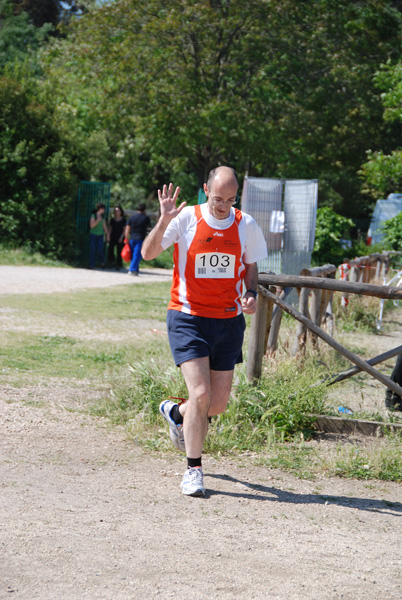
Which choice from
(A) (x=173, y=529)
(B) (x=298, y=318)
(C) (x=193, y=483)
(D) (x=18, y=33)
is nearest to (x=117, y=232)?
(B) (x=298, y=318)

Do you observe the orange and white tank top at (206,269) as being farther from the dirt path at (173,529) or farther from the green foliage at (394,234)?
the green foliage at (394,234)

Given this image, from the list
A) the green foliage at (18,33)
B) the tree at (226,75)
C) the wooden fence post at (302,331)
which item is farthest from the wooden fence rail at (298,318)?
the green foliage at (18,33)

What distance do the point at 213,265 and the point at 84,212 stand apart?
17635 mm

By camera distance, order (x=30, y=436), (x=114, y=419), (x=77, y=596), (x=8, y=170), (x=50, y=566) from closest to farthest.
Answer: (x=77, y=596)
(x=50, y=566)
(x=30, y=436)
(x=114, y=419)
(x=8, y=170)

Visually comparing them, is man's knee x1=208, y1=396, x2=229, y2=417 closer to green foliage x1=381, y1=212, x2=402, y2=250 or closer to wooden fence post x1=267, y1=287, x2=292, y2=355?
wooden fence post x1=267, y1=287, x2=292, y2=355

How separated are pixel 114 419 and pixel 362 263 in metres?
9.41

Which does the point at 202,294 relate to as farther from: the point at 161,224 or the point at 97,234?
the point at 97,234

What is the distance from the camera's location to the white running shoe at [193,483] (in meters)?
4.52

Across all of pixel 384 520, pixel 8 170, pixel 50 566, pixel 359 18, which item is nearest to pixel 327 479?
pixel 384 520

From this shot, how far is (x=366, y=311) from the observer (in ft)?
42.9

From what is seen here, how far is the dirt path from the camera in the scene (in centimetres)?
329

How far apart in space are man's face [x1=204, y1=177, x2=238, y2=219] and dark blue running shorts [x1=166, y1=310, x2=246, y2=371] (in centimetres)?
64

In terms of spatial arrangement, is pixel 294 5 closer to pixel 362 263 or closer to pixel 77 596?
pixel 362 263

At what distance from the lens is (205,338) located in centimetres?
464
